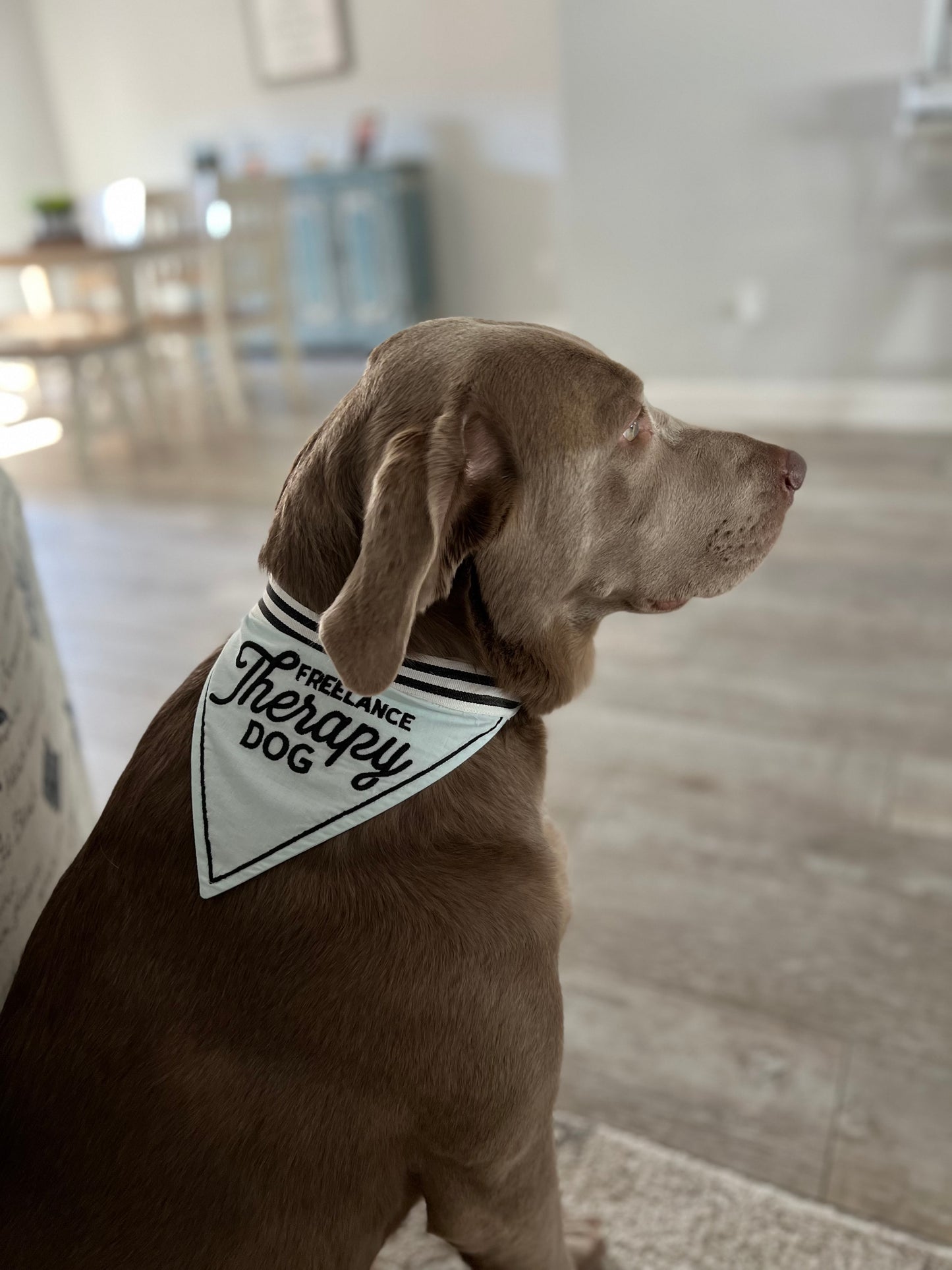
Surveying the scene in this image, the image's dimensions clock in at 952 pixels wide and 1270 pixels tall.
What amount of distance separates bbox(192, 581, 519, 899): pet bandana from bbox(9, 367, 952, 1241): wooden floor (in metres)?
0.76

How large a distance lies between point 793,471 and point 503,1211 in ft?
2.46

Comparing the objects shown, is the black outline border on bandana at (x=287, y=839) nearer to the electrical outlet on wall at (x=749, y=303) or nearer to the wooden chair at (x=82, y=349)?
the electrical outlet on wall at (x=749, y=303)

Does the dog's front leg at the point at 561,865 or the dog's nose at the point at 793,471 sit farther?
the dog's nose at the point at 793,471

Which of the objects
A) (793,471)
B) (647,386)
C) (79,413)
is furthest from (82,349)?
(793,471)

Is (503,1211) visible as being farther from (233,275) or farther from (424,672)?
(233,275)

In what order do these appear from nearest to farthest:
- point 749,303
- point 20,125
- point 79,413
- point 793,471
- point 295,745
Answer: point 295,745 < point 793,471 < point 749,303 < point 79,413 < point 20,125

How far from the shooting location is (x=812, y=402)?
4.05 metres

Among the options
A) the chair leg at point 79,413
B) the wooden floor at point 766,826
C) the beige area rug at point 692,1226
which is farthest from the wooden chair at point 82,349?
the beige area rug at point 692,1226

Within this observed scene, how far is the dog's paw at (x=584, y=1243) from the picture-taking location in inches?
43.1

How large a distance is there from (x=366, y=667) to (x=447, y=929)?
0.79 ft

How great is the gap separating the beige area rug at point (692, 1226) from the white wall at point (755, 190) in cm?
345

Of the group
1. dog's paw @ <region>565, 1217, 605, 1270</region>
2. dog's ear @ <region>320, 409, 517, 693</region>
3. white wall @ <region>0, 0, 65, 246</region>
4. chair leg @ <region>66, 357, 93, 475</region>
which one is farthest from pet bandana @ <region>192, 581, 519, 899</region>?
white wall @ <region>0, 0, 65, 246</region>

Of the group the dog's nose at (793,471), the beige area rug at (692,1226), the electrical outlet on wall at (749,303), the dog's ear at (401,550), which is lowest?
the beige area rug at (692,1226)

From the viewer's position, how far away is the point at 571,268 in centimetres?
434
